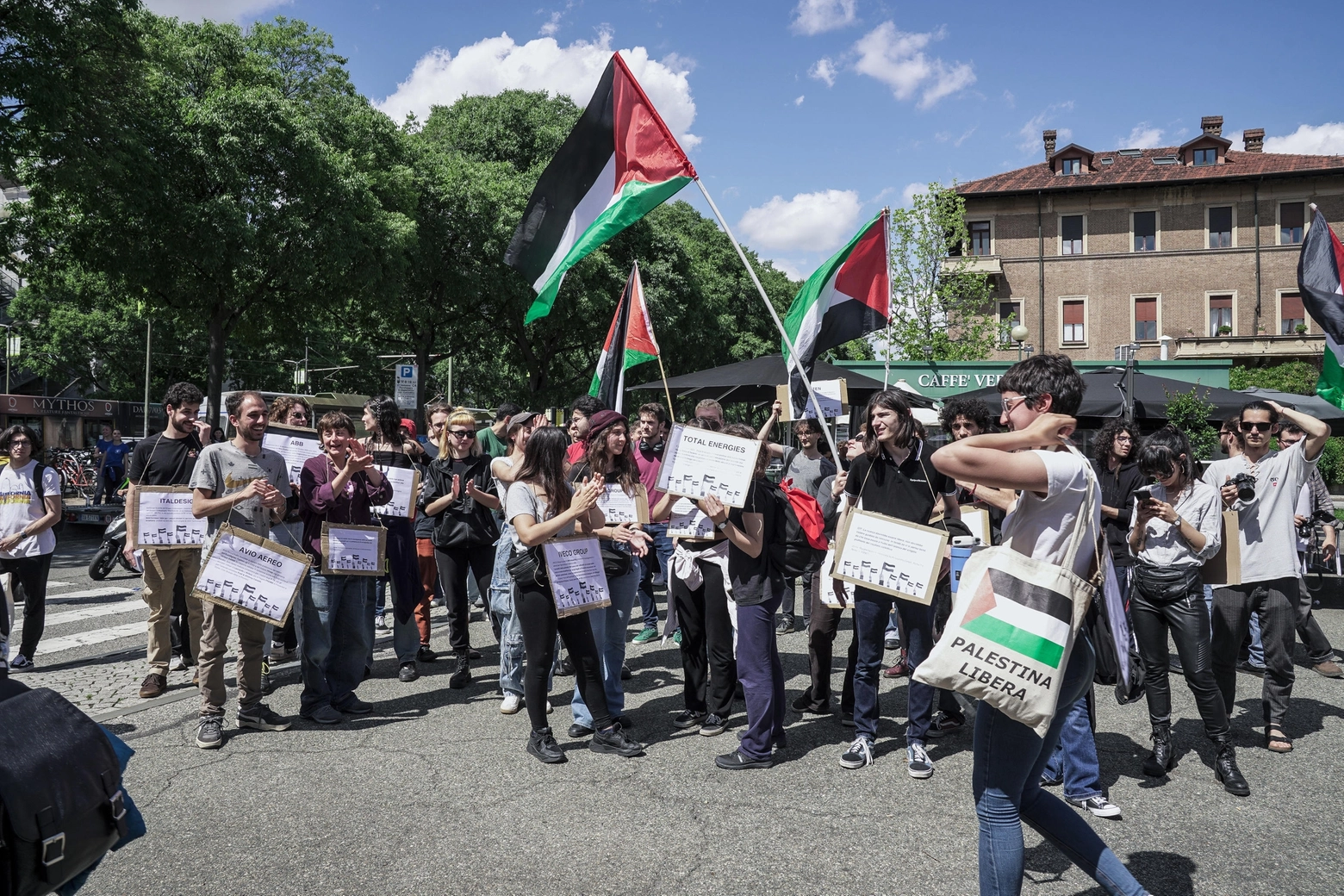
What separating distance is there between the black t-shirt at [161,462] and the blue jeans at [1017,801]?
5.95 m

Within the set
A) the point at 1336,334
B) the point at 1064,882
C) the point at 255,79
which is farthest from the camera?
the point at 255,79

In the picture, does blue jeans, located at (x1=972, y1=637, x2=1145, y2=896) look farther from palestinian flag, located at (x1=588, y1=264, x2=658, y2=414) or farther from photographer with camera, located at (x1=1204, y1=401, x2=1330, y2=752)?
palestinian flag, located at (x1=588, y1=264, x2=658, y2=414)

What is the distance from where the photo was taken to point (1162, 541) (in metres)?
5.11

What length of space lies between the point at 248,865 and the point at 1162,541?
4.67 m

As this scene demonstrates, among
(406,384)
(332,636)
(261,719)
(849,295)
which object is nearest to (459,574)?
(332,636)

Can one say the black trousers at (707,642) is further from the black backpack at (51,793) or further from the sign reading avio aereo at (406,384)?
the sign reading avio aereo at (406,384)

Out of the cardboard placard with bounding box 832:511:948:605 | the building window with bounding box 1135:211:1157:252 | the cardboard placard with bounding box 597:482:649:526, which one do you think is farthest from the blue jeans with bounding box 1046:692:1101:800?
the building window with bounding box 1135:211:1157:252

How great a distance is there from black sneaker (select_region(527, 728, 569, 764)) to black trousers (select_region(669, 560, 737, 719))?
3.48 feet

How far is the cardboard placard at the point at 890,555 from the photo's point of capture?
16.0ft

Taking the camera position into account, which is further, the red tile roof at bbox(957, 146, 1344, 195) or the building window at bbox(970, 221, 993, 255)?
the building window at bbox(970, 221, 993, 255)

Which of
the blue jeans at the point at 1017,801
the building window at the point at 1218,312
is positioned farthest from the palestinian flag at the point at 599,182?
the building window at the point at 1218,312

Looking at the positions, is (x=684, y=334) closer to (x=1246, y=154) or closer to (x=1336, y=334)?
(x=1336, y=334)

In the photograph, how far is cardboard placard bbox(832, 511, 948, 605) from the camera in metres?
4.89

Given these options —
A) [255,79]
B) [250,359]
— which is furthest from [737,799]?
[250,359]
